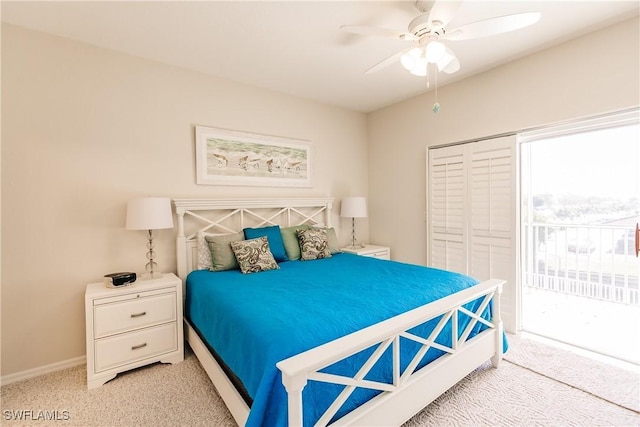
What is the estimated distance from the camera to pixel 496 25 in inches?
66.9

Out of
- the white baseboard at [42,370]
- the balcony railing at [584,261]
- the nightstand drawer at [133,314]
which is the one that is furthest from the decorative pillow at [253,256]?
the balcony railing at [584,261]

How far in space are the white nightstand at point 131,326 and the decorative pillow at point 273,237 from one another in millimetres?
824

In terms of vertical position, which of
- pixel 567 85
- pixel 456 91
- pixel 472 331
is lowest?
pixel 472 331

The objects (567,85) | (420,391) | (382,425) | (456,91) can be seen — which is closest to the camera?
(382,425)

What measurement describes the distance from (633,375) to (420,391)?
6.17ft

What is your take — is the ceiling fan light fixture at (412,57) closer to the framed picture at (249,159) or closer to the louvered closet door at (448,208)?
the louvered closet door at (448,208)

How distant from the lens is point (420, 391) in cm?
164

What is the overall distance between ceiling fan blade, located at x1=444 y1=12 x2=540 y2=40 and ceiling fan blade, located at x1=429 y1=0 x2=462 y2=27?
0.34ft

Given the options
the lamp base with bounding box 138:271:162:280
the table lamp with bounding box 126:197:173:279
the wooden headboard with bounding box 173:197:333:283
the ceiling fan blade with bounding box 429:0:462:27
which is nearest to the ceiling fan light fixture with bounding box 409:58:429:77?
the ceiling fan blade with bounding box 429:0:462:27

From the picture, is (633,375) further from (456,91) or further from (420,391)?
(456,91)

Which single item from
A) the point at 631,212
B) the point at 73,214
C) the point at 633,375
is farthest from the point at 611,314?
the point at 73,214

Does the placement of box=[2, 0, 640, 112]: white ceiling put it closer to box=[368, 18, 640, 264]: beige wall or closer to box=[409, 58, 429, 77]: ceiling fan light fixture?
box=[368, 18, 640, 264]: beige wall

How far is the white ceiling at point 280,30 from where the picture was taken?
204 centimetres

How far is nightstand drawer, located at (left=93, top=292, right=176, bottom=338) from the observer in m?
2.12
